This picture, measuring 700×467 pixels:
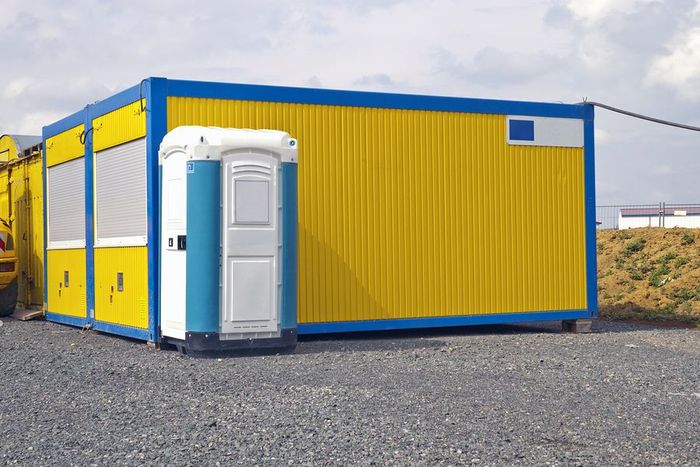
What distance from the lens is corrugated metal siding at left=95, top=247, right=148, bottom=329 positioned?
1421 centimetres

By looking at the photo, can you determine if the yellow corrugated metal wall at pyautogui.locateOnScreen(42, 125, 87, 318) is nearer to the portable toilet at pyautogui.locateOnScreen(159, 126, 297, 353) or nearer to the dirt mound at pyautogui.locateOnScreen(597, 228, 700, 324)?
the portable toilet at pyautogui.locateOnScreen(159, 126, 297, 353)

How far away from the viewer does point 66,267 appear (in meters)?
17.7

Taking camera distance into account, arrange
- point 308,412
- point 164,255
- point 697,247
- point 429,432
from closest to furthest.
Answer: point 429,432
point 308,412
point 164,255
point 697,247

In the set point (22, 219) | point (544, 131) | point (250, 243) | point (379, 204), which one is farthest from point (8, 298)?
point (544, 131)

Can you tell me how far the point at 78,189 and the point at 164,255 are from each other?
4421 mm

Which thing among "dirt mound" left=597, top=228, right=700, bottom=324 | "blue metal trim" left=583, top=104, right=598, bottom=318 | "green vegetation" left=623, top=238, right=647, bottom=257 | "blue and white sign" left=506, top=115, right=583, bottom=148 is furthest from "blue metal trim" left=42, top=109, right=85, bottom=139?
"green vegetation" left=623, top=238, right=647, bottom=257

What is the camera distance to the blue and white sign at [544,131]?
53.7 ft

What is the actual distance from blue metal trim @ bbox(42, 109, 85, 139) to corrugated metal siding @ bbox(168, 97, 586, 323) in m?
3.50

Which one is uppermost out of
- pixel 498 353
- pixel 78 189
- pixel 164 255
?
pixel 78 189

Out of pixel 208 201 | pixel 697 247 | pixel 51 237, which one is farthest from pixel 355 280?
pixel 697 247

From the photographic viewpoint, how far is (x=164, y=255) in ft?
43.3

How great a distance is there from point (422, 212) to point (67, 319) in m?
6.52

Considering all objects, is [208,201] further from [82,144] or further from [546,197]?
[546,197]

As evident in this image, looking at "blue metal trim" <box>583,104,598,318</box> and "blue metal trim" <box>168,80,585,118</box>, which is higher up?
"blue metal trim" <box>168,80,585,118</box>
